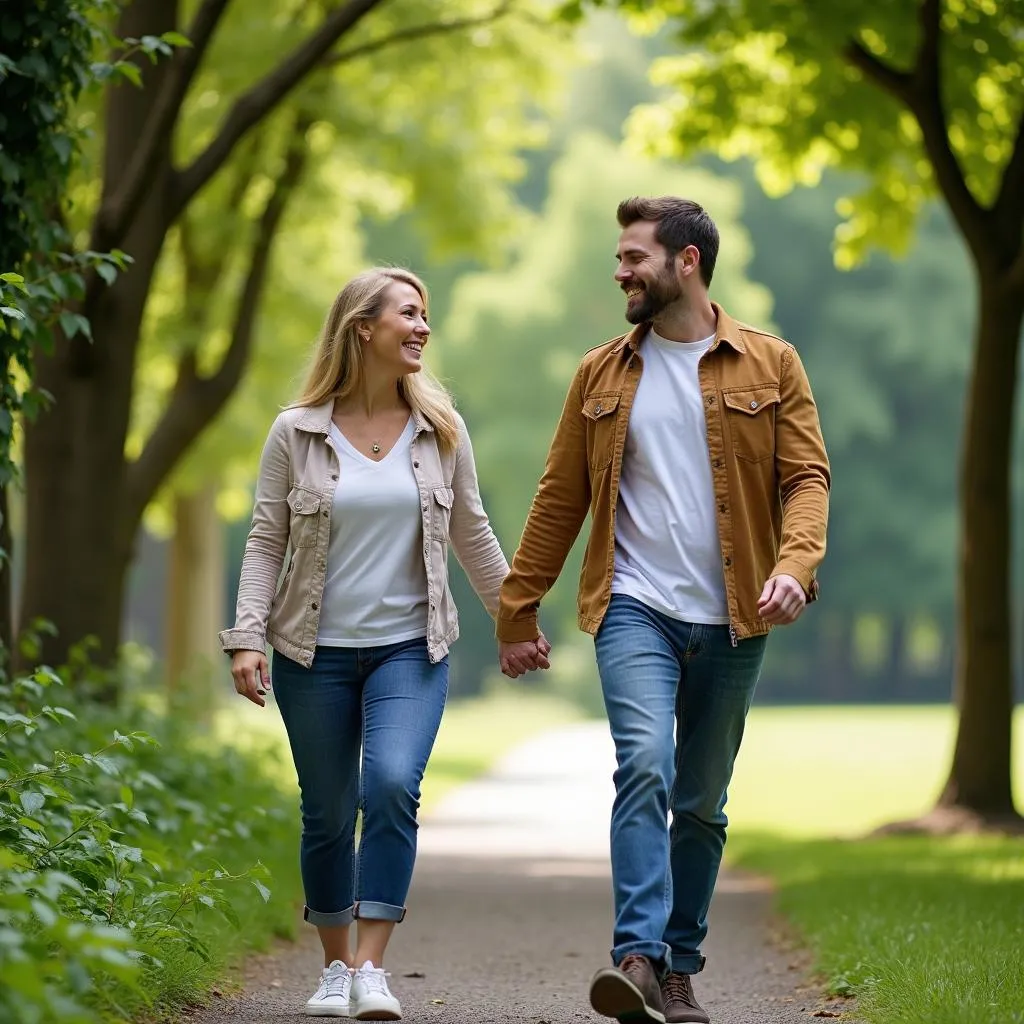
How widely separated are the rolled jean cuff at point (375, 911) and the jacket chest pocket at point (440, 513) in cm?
111

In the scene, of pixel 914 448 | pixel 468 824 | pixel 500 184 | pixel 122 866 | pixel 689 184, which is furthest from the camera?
pixel 914 448

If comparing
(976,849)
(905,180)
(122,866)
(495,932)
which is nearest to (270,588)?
(122,866)

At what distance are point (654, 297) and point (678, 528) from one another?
0.69m

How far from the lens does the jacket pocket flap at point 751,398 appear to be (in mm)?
5344

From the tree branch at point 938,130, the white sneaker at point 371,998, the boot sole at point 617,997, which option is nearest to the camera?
Answer: the boot sole at point 617,997

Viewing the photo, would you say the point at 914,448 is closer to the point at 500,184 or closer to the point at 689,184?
the point at 689,184

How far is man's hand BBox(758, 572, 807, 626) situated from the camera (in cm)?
498

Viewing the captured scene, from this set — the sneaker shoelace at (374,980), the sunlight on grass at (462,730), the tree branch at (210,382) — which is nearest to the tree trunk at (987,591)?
the sunlight on grass at (462,730)

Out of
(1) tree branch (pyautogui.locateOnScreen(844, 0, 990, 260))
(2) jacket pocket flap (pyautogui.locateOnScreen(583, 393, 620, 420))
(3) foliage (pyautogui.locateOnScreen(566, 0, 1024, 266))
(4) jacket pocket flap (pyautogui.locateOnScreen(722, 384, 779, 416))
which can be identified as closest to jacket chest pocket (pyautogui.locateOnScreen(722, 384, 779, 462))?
(4) jacket pocket flap (pyautogui.locateOnScreen(722, 384, 779, 416))

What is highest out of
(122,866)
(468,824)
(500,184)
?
(500,184)

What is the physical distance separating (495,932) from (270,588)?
131 inches

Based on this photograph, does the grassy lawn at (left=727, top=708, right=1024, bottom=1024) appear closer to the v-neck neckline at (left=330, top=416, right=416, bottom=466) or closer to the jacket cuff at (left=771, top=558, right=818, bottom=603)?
the jacket cuff at (left=771, top=558, right=818, bottom=603)

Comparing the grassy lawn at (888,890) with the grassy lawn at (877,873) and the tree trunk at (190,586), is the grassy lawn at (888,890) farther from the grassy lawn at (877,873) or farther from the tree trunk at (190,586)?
the tree trunk at (190,586)

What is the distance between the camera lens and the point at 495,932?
845 cm
